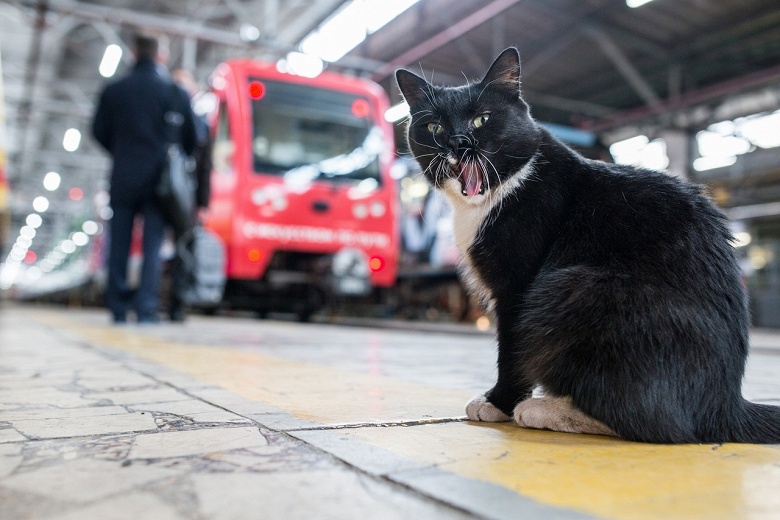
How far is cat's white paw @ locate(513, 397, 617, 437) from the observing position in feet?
4.68

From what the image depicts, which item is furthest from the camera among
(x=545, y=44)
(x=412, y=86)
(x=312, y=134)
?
(x=545, y=44)

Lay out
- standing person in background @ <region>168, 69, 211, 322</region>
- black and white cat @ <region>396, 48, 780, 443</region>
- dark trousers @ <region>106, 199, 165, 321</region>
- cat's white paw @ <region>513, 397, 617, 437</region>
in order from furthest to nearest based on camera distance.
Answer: standing person in background @ <region>168, 69, 211, 322</region>
dark trousers @ <region>106, 199, 165, 321</region>
cat's white paw @ <region>513, 397, 617, 437</region>
black and white cat @ <region>396, 48, 780, 443</region>

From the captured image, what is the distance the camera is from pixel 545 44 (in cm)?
888

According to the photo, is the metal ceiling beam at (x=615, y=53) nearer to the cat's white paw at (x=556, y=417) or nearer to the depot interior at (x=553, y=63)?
the depot interior at (x=553, y=63)

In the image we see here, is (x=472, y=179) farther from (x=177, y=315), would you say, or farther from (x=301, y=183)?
(x=301, y=183)

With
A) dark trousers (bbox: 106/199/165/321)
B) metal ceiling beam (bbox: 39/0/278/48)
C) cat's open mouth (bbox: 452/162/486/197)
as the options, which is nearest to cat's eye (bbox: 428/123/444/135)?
cat's open mouth (bbox: 452/162/486/197)

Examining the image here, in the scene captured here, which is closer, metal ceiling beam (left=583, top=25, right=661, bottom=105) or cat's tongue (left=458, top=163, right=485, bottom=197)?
cat's tongue (left=458, top=163, right=485, bottom=197)

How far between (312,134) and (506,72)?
19.7ft

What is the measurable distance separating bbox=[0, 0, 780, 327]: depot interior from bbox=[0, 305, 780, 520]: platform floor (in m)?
4.42

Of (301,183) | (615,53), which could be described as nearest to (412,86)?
(301,183)

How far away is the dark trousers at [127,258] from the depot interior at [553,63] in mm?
1010

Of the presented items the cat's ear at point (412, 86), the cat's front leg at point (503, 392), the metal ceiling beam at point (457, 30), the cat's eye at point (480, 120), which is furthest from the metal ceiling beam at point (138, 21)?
the cat's front leg at point (503, 392)

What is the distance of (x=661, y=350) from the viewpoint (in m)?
1.29

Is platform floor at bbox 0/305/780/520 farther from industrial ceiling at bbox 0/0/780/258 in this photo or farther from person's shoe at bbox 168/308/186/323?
industrial ceiling at bbox 0/0/780/258
